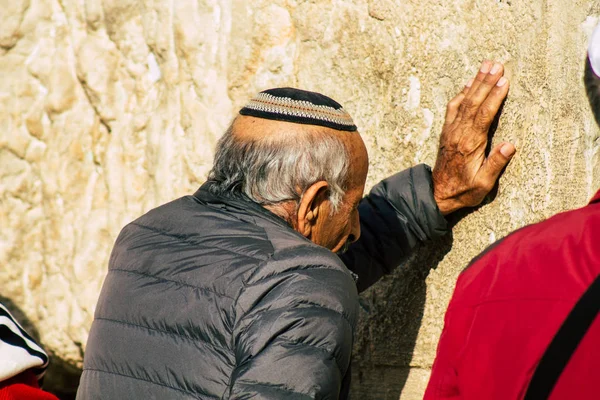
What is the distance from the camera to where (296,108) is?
1793 mm

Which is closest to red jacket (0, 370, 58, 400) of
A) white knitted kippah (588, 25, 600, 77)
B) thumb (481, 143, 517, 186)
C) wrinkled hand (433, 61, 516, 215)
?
wrinkled hand (433, 61, 516, 215)

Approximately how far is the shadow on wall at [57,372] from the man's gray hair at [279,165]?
1906 millimetres

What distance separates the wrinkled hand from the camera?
2029 mm

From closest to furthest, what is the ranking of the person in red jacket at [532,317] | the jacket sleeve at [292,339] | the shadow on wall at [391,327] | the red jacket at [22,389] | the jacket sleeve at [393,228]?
the person in red jacket at [532,317]
the jacket sleeve at [292,339]
the red jacket at [22,389]
the jacket sleeve at [393,228]
the shadow on wall at [391,327]

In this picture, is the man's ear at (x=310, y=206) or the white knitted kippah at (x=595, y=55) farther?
the man's ear at (x=310, y=206)

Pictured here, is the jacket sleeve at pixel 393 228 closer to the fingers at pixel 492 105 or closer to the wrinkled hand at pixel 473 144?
the wrinkled hand at pixel 473 144

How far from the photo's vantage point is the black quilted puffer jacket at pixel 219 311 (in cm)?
142

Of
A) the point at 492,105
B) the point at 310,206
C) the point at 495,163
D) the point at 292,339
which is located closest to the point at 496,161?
the point at 495,163

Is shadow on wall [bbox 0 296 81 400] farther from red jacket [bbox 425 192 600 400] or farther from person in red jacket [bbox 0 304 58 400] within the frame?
red jacket [bbox 425 192 600 400]

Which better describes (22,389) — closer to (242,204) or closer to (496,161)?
(242,204)

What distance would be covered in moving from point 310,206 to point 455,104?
60 cm

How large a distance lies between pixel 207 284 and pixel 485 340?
2.12ft

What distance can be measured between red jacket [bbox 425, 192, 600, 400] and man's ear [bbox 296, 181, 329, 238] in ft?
2.05

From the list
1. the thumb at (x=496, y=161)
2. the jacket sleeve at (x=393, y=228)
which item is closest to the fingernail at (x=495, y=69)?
the thumb at (x=496, y=161)
